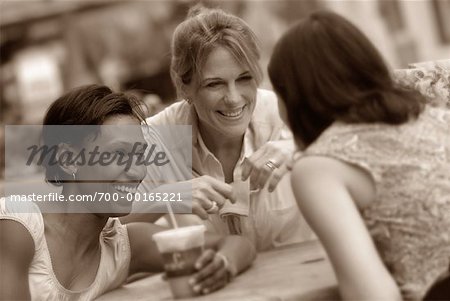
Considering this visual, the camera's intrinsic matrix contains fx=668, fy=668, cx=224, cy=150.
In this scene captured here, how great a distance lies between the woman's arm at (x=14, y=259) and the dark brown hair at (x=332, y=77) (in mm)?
774

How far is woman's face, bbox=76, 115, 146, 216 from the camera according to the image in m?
1.82

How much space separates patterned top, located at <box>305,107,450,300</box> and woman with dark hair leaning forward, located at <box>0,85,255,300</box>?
0.41 metres

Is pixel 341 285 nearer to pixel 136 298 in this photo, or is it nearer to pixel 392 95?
pixel 392 95

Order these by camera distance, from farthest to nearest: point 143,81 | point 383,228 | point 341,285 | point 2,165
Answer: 1. point 143,81
2. point 2,165
3. point 383,228
4. point 341,285

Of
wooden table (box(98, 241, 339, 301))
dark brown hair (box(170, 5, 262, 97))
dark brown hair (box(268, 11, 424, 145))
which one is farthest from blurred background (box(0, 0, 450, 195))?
dark brown hair (box(268, 11, 424, 145))

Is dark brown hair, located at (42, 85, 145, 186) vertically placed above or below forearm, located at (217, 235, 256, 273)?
above

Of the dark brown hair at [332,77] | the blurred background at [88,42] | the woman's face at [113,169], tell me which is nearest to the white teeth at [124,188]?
the woman's face at [113,169]

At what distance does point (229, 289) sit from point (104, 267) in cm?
50

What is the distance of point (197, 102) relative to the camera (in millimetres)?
2238

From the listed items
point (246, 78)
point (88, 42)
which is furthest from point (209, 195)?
point (88, 42)

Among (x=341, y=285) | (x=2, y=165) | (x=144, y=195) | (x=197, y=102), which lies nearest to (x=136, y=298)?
(x=144, y=195)

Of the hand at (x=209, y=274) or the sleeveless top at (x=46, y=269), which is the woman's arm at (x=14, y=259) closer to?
the sleeveless top at (x=46, y=269)

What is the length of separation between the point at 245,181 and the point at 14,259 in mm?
806

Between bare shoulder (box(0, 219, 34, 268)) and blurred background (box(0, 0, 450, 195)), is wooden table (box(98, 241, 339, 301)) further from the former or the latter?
blurred background (box(0, 0, 450, 195))
